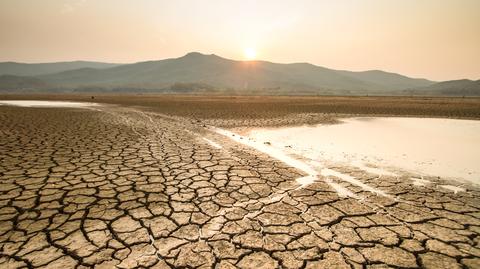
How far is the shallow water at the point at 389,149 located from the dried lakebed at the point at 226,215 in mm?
518

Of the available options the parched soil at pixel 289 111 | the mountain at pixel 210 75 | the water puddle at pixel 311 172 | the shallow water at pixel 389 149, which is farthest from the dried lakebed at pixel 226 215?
the mountain at pixel 210 75

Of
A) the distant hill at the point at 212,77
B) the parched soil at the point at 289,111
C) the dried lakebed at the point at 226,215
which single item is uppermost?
the distant hill at the point at 212,77

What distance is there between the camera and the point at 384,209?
3223mm

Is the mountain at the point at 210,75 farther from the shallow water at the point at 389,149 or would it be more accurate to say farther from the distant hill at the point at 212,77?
the shallow water at the point at 389,149

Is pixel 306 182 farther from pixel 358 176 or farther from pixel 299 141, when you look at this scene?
pixel 299 141

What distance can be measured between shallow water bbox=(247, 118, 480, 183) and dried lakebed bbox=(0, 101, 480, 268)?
0.52 metres

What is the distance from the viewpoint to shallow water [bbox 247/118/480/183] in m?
5.13

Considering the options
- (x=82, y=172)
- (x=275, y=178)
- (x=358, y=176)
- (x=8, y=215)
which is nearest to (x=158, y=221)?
(x=8, y=215)

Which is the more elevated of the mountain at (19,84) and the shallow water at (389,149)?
the mountain at (19,84)

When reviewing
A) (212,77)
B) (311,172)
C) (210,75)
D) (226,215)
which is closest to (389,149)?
(311,172)

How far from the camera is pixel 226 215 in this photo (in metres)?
3.04

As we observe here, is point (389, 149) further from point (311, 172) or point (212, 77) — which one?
point (212, 77)

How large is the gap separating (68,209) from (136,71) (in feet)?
613

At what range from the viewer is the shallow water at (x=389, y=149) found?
513 centimetres
